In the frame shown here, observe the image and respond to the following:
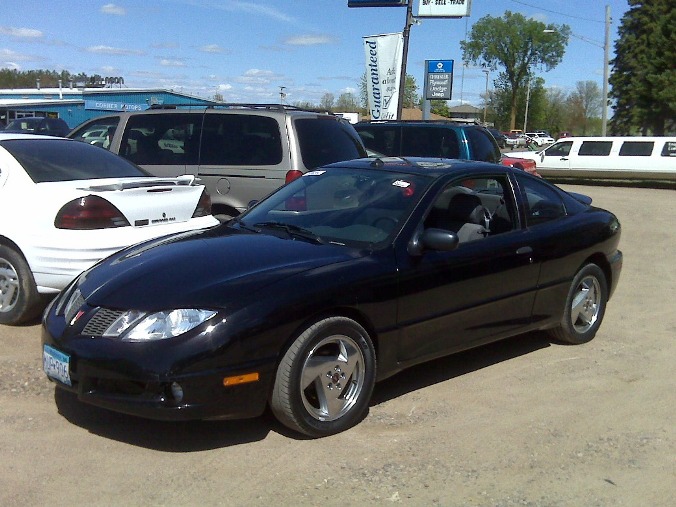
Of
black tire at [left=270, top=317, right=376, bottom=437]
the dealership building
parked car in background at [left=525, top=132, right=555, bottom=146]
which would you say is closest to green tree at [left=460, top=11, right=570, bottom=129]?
parked car in background at [left=525, top=132, right=555, bottom=146]

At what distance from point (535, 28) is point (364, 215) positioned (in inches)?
3560

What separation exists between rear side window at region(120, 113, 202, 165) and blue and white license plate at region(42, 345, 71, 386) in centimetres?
451

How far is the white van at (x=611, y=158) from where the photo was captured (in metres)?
24.5

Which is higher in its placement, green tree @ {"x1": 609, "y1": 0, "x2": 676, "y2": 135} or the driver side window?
green tree @ {"x1": 609, "y1": 0, "x2": 676, "y2": 135}

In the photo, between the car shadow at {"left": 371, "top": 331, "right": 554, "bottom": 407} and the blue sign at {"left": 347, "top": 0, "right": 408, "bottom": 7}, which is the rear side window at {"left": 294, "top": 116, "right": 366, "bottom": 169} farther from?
the blue sign at {"left": 347, "top": 0, "right": 408, "bottom": 7}

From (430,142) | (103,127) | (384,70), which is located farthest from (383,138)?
(103,127)

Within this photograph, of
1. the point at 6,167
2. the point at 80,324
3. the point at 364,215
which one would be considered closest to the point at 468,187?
the point at 364,215

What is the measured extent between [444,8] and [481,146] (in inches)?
324

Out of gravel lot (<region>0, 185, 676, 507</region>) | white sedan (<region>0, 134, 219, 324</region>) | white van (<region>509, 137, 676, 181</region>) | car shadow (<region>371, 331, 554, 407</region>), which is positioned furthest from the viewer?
white van (<region>509, 137, 676, 181</region>)

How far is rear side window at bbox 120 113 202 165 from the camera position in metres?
8.61

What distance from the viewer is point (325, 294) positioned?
423 centimetres

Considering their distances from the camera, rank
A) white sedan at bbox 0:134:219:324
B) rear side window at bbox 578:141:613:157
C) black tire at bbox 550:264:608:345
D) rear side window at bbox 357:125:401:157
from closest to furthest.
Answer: white sedan at bbox 0:134:219:324 → black tire at bbox 550:264:608:345 → rear side window at bbox 357:125:401:157 → rear side window at bbox 578:141:613:157

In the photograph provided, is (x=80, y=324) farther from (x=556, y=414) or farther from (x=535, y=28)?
(x=535, y=28)

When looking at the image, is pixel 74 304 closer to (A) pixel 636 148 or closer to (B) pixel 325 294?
(B) pixel 325 294
